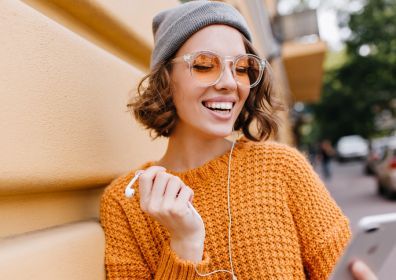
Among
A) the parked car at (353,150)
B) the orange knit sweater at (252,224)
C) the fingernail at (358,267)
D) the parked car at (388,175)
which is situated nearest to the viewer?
the fingernail at (358,267)

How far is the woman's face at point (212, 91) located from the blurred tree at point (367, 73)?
21.9 metres

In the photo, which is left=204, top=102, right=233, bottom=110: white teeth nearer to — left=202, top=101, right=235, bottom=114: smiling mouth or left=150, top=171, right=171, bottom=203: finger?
left=202, top=101, right=235, bottom=114: smiling mouth

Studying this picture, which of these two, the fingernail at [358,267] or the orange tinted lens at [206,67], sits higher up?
the orange tinted lens at [206,67]

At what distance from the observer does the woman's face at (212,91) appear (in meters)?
1.61

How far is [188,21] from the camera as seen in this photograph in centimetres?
163

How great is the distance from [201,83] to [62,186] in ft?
1.84

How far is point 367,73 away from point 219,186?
23.5 metres

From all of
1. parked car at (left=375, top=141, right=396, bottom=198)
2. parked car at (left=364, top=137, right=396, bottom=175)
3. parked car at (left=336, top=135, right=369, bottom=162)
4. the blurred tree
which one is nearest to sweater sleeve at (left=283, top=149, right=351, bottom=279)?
parked car at (left=375, top=141, right=396, bottom=198)

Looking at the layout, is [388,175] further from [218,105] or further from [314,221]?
[218,105]

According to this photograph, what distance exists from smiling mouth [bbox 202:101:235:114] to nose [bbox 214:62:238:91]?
0.05 m

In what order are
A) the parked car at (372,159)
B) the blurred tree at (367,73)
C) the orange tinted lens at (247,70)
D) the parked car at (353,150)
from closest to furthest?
the orange tinted lens at (247,70) < the parked car at (372,159) < the blurred tree at (367,73) < the parked car at (353,150)

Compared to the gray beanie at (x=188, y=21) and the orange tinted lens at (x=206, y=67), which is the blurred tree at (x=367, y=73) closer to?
the gray beanie at (x=188, y=21)

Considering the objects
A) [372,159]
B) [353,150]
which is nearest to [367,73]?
[372,159]

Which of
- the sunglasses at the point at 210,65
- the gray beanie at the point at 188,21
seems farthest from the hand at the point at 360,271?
the gray beanie at the point at 188,21
